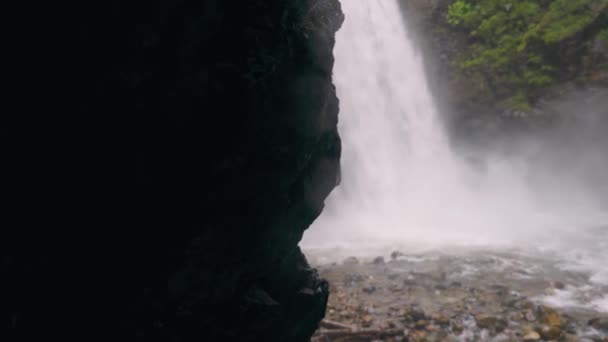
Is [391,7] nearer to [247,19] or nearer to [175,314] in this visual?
[247,19]

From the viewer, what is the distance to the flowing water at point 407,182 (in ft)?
52.6

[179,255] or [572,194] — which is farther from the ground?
[572,194]

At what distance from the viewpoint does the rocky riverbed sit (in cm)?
708

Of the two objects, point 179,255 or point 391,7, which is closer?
point 179,255

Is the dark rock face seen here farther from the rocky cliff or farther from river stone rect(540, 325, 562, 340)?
the rocky cliff

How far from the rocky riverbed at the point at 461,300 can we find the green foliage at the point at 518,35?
13645 millimetres

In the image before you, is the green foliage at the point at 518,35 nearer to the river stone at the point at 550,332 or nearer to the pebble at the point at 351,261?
the pebble at the point at 351,261

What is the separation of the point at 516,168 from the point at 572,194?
10.5 feet

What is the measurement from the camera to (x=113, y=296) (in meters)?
4.03

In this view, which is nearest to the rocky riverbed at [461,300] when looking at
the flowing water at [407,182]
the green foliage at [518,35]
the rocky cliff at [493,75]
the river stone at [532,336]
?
the river stone at [532,336]

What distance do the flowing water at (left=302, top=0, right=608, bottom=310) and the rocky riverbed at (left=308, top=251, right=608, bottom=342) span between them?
268cm

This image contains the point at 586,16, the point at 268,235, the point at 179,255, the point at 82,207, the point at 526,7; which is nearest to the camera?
the point at 82,207

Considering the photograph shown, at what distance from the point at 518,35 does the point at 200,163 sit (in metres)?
25.1

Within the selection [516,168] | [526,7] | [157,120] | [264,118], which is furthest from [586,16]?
[157,120]
